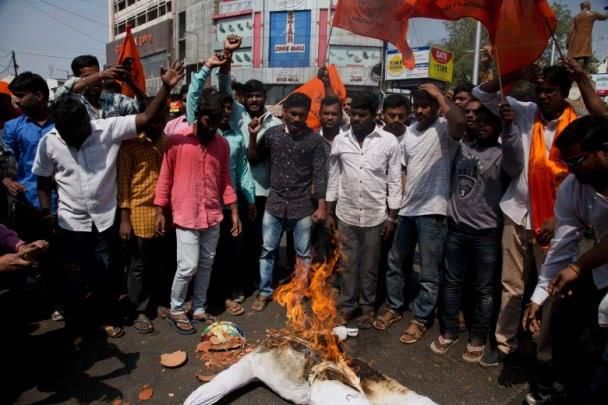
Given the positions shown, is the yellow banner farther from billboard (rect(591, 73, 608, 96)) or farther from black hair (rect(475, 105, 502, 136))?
black hair (rect(475, 105, 502, 136))

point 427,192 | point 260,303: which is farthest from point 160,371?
point 427,192

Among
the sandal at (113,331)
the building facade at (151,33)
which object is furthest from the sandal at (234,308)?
the building facade at (151,33)

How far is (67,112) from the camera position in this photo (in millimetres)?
3588

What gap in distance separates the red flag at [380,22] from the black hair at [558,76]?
117 cm

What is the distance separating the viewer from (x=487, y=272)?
12.7ft

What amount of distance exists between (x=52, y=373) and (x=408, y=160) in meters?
3.73

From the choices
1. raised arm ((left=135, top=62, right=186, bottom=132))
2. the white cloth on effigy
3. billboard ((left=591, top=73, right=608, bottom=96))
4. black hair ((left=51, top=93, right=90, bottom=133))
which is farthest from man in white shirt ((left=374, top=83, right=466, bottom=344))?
billboard ((left=591, top=73, right=608, bottom=96))

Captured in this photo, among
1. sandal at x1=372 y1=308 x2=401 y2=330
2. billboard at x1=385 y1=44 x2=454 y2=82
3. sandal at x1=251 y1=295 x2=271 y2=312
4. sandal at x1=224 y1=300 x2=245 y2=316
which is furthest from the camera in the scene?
billboard at x1=385 y1=44 x2=454 y2=82

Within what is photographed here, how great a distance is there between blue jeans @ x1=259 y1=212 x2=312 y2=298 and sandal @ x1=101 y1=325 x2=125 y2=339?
1.55 metres

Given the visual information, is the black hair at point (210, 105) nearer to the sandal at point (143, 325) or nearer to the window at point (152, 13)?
the sandal at point (143, 325)

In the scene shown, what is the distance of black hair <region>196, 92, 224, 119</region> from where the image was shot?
13.1 feet

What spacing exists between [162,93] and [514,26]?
3048 millimetres

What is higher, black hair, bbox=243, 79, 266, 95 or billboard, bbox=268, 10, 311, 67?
billboard, bbox=268, 10, 311, 67

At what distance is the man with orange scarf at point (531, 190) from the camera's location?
134 inches
